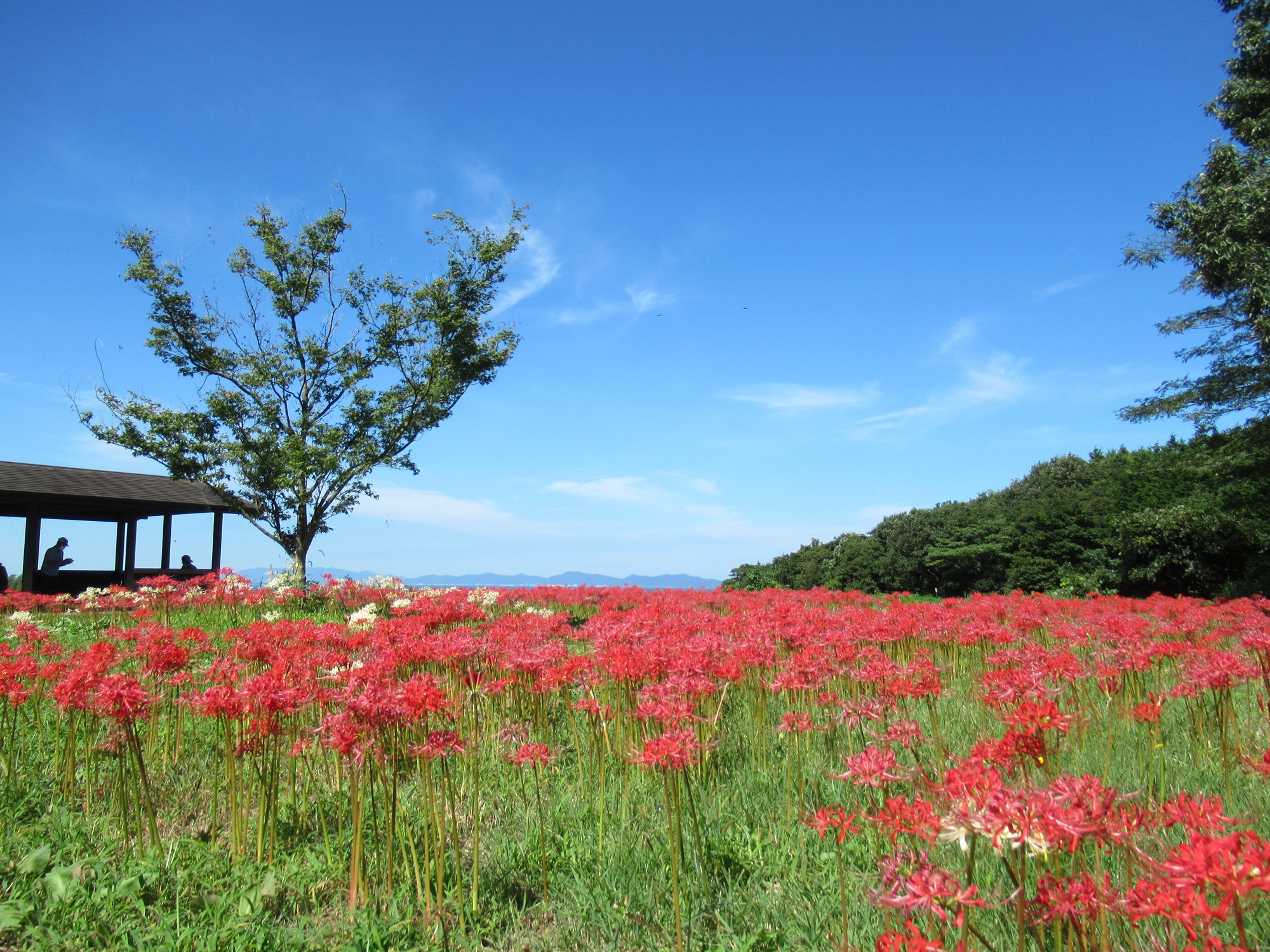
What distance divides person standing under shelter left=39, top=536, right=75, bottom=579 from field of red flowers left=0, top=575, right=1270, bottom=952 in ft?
58.5

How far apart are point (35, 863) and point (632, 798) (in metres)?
2.91

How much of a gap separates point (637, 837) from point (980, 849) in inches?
60.7

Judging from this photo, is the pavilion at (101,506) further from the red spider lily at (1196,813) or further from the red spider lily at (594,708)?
the red spider lily at (1196,813)

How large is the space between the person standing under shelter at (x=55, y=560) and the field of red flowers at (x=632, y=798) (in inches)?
702

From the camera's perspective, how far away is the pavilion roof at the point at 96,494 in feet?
65.0

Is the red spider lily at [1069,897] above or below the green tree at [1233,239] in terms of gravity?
below

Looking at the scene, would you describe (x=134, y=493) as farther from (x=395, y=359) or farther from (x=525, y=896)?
(x=525, y=896)

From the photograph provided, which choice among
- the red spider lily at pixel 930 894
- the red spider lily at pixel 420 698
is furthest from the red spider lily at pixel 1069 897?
the red spider lily at pixel 420 698

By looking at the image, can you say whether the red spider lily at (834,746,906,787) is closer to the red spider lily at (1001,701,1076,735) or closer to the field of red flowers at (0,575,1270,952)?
the field of red flowers at (0,575,1270,952)

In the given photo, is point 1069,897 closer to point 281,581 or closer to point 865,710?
point 865,710

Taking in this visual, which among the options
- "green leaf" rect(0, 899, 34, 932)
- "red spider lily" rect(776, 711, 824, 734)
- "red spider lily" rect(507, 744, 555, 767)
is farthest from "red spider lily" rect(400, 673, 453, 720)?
"green leaf" rect(0, 899, 34, 932)

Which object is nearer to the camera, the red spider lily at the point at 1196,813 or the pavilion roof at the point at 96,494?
the red spider lily at the point at 1196,813

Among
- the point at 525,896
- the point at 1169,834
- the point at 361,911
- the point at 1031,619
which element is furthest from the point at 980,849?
the point at 1031,619

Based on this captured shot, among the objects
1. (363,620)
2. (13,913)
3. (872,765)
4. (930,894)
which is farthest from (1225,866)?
(363,620)
